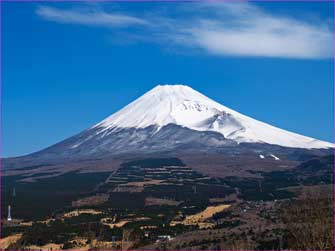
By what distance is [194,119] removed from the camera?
128 m

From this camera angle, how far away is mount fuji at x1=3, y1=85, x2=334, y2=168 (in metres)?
109

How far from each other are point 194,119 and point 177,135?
11502 millimetres

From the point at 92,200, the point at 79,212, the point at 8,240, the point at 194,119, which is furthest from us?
the point at 194,119

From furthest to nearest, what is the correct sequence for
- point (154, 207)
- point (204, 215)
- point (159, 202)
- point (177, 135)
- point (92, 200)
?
point (177, 135) → point (92, 200) → point (159, 202) → point (154, 207) → point (204, 215)

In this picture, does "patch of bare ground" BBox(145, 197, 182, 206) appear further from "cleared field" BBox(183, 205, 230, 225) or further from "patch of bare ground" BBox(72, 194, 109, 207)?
"cleared field" BBox(183, 205, 230, 225)

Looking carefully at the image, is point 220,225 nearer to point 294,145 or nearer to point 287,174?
point 287,174

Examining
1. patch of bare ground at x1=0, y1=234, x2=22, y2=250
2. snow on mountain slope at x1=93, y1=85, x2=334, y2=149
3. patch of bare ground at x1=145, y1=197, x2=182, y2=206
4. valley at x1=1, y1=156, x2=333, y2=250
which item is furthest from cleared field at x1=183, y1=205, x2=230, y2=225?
snow on mountain slope at x1=93, y1=85, x2=334, y2=149

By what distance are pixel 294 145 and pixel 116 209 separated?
74.1m

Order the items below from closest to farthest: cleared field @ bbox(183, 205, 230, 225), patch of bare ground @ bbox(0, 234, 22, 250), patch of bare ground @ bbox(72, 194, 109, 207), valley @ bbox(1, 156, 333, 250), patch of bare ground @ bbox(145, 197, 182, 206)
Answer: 1. patch of bare ground @ bbox(0, 234, 22, 250)
2. valley @ bbox(1, 156, 333, 250)
3. cleared field @ bbox(183, 205, 230, 225)
4. patch of bare ground @ bbox(72, 194, 109, 207)
5. patch of bare ground @ bbox(145, 197, 182, 206)

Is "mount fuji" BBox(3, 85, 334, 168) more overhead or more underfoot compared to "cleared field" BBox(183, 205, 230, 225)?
more overhead

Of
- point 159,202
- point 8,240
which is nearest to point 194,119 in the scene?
point 159,202

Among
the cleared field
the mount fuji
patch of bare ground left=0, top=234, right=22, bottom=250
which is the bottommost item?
patch of bare ground left=0, top=234, right=22, bottom=250

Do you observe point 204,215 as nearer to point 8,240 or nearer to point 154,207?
point 154,207

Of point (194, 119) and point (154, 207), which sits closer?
point (154, 207)
